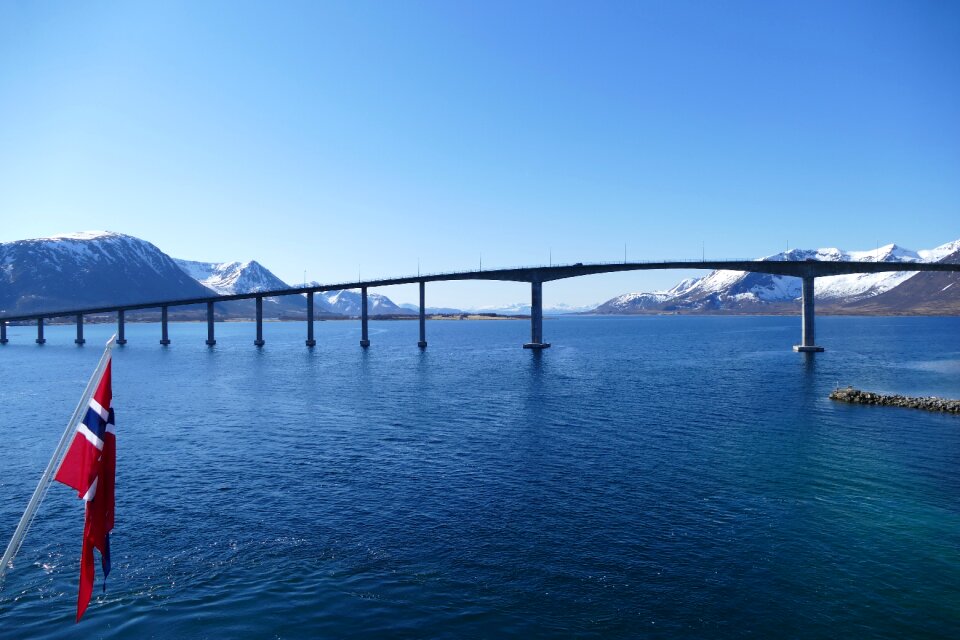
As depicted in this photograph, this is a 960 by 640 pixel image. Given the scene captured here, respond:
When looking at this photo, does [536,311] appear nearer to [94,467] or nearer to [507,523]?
[507,523]

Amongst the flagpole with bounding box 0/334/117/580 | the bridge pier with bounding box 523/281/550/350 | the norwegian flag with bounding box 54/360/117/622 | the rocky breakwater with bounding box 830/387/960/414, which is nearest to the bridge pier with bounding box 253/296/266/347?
the bridge pier with bounding box 523/281/550/350

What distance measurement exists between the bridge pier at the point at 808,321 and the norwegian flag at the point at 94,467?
13651cm

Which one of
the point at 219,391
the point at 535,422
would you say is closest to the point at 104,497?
the point at 535,422

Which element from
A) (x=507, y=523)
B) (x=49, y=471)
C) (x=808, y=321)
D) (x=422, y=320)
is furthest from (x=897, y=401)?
(x=422, y=320)

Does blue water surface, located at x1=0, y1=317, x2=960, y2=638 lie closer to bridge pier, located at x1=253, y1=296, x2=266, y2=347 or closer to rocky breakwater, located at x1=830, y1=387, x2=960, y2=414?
rocky breakwater, located at x1=830, y1=387, x2=960, y2=414

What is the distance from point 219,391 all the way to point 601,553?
6392 cm

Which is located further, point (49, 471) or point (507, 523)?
point (507, 523)

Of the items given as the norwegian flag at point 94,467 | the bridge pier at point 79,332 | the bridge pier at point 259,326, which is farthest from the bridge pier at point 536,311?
the bridge pier at point 79,332

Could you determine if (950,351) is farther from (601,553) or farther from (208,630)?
(208,630)

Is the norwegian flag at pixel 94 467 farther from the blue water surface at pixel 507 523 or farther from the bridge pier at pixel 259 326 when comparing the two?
the bridge pier at pixel 259 326

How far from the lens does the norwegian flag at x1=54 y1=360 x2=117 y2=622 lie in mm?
10758

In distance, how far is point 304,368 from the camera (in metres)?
106

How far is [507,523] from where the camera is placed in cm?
2738

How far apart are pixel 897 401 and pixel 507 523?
5084 centimetres
